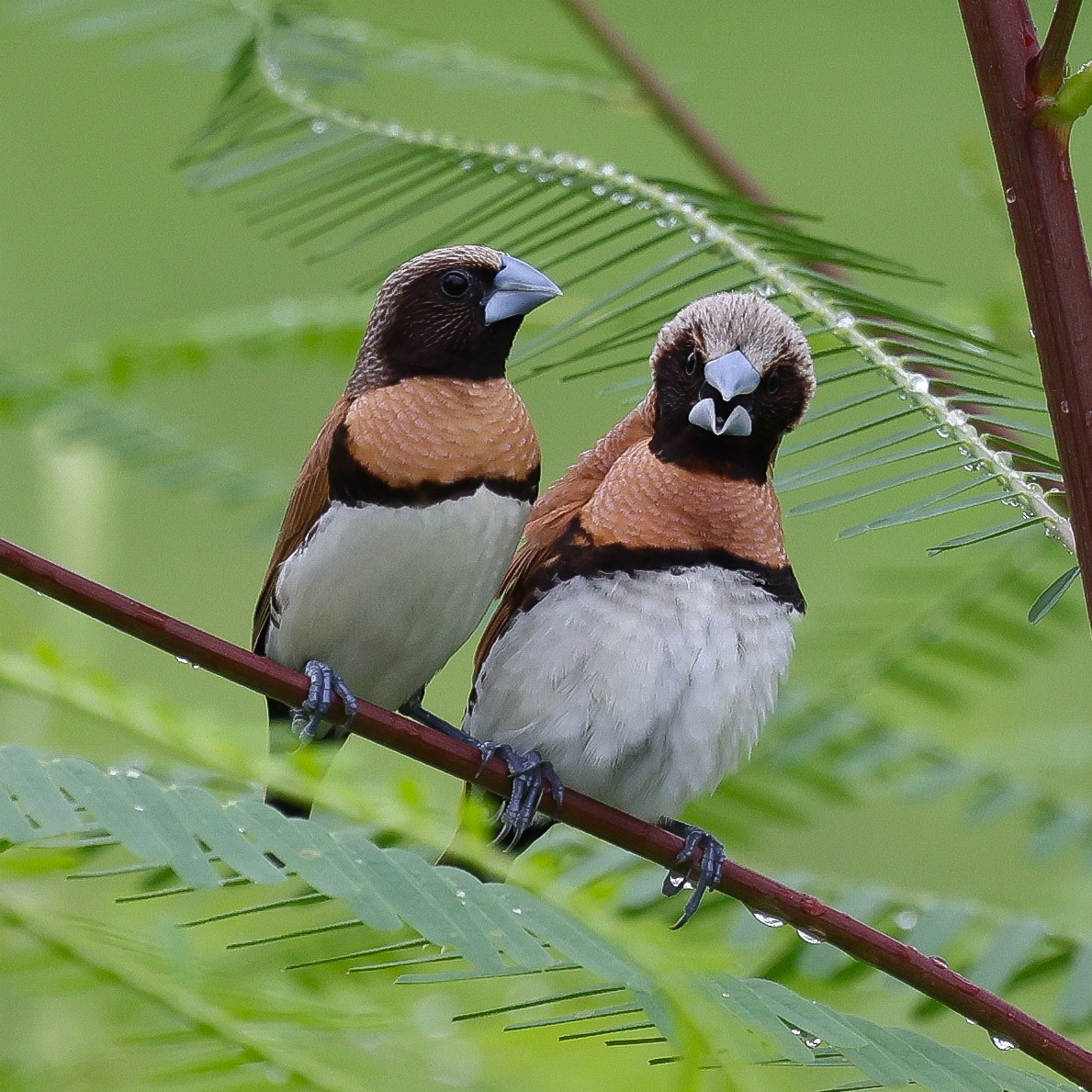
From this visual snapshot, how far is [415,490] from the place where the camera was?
5.11ft

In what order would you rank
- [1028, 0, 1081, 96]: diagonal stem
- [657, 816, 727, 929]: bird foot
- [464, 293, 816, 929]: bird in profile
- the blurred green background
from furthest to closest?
1. the blurred green background
2. [464, 293, 816, 929]: bird in profile
3. [657, 816, 727, 929]: bird foot
4. [1028, 0, 1081, 96]: diagonal stem

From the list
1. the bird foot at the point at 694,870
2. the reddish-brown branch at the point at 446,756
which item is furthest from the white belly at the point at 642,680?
the reddish-brown branch at the point at 446,756

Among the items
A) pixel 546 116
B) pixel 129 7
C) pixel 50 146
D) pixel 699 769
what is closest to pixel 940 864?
pixel 699 769

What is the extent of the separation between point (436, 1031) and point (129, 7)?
1.19 meters

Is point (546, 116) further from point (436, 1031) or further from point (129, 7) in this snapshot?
point (436, 1031)

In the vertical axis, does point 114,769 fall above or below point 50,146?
below

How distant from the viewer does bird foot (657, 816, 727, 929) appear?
1286 millimetres

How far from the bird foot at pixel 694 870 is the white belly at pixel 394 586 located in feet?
0.87

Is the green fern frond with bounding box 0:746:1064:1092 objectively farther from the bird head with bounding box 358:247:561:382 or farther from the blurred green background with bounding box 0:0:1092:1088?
the bird head with bounding box 358:247:561:382

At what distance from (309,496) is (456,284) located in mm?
235

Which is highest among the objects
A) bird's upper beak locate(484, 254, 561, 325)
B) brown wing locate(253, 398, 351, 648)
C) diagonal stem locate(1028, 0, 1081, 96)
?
diagonal stem locate(1028, 0, 1081, 96)

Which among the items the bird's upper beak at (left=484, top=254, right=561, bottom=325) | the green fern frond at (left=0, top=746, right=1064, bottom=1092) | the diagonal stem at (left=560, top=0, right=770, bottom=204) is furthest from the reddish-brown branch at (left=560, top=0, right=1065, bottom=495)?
the green fern frond at (left=0, top=746, right=1064, bottom=1092)

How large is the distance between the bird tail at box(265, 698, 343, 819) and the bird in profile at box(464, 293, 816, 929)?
176mm

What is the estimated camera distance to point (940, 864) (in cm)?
404
